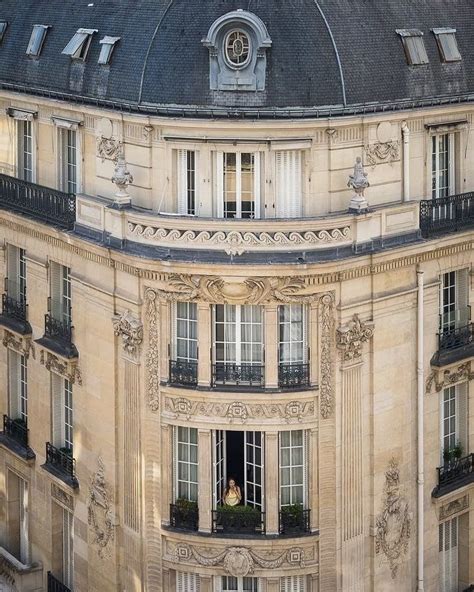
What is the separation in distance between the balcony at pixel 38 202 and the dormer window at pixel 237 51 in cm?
729

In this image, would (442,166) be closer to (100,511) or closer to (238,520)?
(238,520)

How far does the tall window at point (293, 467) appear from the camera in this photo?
50750 millimetres

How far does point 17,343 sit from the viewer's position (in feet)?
193

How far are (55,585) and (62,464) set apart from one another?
4571 mm

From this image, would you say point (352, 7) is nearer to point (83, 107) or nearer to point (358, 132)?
point (358, 132)

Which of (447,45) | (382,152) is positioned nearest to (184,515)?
(382,152)

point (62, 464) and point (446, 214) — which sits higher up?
point (446, 214)

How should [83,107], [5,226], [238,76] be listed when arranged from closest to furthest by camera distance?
[238,76]
[83,107]
[5,226]

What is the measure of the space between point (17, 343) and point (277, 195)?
43.1 feet

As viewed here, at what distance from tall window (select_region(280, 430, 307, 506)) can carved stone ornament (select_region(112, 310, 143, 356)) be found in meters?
5.08

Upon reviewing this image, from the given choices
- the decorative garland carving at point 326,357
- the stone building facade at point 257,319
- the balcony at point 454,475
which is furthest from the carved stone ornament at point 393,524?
the decorative garland carving at point 326,357

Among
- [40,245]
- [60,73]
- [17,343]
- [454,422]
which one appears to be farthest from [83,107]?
[454,422]

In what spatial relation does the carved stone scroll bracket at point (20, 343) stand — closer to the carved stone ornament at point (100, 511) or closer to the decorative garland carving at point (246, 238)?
the carved stone ornament at point (100, 511)

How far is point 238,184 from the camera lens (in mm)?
50094
